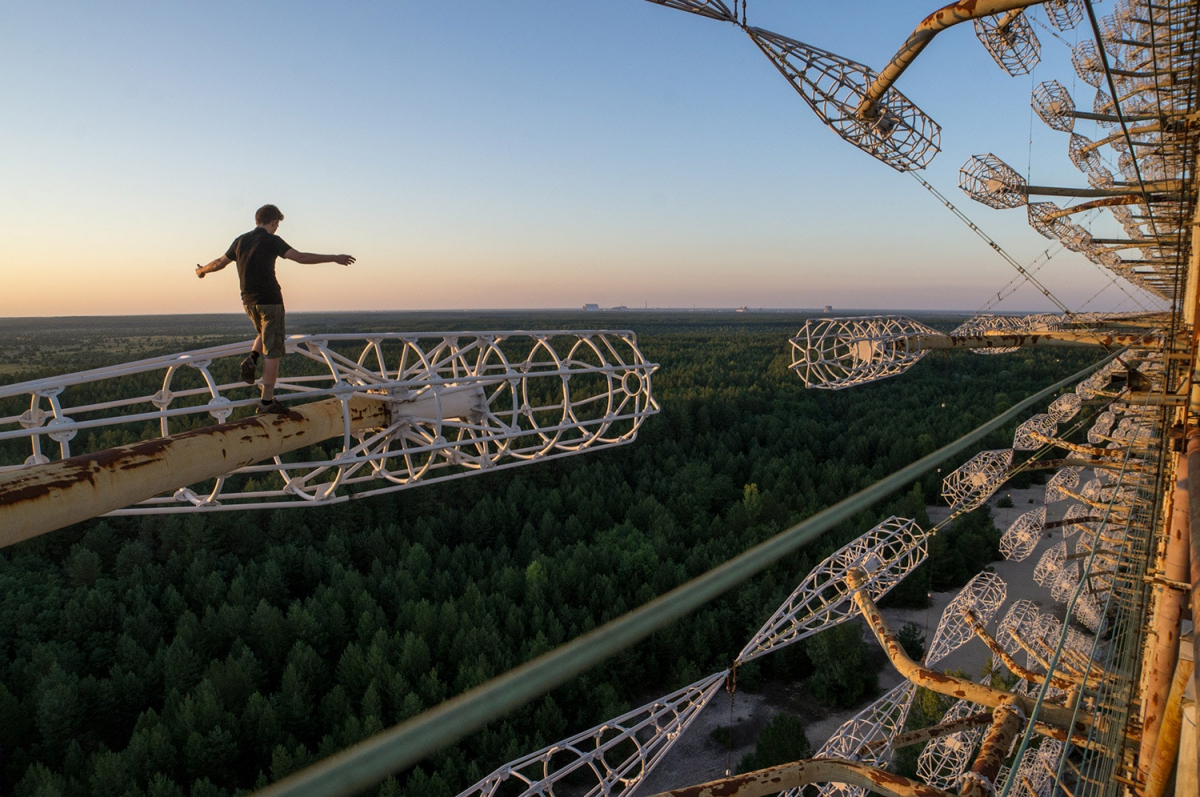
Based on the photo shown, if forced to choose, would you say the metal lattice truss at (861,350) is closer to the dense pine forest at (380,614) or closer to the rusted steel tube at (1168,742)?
the dense pine forest at (380,614)

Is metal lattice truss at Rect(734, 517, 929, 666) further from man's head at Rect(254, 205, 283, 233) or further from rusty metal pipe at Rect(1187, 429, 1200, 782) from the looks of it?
man's head at Rect(254, 205, 283, 233)

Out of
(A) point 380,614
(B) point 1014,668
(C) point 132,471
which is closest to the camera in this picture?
(C) point 132,471

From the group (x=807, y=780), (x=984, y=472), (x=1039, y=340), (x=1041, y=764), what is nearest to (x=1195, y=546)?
(x=807, y=780)

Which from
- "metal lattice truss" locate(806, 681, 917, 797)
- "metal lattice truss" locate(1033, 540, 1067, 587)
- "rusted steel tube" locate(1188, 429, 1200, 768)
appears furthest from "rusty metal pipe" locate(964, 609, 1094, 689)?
"metal lattice truss" locate(1033, 540, 1067, 587)

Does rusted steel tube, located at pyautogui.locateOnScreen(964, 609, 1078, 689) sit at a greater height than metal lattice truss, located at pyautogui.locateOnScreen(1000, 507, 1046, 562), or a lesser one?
greater

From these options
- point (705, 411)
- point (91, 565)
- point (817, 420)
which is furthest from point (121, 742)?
point (817, 420)

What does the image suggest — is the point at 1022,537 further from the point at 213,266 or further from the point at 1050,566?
the point at 213,266

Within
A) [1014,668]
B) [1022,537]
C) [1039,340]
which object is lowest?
[1022,537]

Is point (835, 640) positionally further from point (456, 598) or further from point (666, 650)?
point (456, 598)
